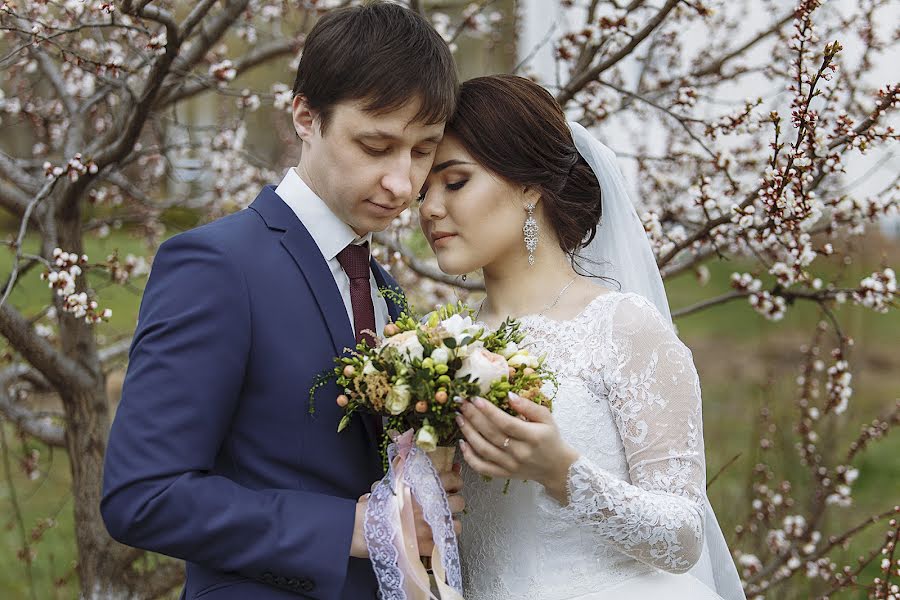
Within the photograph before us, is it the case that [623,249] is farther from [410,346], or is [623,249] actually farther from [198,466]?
[198,466]

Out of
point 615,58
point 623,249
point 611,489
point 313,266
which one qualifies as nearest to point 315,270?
point 313,266

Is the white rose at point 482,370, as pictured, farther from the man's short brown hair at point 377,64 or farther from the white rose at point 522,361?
the man's short brown hair at point 377,64

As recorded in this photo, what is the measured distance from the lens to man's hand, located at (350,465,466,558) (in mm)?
2203

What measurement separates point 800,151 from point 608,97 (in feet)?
4.34

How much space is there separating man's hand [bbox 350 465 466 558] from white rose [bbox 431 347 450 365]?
40cm

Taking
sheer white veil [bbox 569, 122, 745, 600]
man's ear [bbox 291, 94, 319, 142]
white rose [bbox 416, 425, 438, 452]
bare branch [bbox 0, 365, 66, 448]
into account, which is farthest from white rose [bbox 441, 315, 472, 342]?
bare branch [bbox 0, 365, 66, 448]

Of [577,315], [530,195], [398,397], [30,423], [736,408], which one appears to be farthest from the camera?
[736,408]

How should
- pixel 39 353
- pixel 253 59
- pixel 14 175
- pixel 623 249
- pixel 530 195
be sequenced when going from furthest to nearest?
pixel 253 59 < pixel 14 175 < pixel 39 353 < pixel 623 249 < pixel 530 195

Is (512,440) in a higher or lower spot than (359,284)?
lower

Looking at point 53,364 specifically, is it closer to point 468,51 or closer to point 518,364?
point 518,364

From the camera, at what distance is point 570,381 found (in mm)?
2650

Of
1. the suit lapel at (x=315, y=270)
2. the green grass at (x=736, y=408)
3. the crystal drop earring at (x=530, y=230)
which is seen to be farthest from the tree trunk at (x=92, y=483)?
the crystal drop earring at (x=530, y=230)

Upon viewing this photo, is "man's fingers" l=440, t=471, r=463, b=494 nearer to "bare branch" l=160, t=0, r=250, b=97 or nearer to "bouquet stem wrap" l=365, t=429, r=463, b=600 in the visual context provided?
"bouquet stem wrap" l=365, t=429, r=463, b=600

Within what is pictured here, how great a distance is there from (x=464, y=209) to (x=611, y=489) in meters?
0.93
